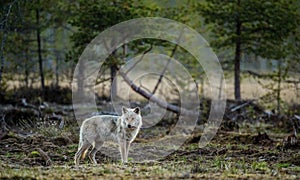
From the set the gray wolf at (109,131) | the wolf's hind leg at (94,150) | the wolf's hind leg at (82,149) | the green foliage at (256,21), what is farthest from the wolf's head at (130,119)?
the green foliage at (256,21)

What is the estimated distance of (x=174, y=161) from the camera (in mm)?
11633

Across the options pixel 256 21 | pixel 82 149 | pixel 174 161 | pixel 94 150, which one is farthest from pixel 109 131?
pixel 256 21

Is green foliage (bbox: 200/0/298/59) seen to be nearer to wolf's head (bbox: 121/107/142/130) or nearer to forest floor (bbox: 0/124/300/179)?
forest floor (bbox: 0/124/300/179)

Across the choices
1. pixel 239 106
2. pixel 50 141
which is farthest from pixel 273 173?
pixel 239 106

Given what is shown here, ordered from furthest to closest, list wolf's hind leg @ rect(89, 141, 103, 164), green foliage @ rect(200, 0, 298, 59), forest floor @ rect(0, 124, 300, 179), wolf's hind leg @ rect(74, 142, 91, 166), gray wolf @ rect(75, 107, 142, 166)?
green foliage @ rect(200, 0, 298, 59) → wolf's hind leg @ rect(89, 141, 103, 164) → gray wolf @ rect(75, 107, 142, 166) → wolf's hind leg @ rect(74, 142, 91, 166) → forest floor @ rect(0, 124, 300, 179)

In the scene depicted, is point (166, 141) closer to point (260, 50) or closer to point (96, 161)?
point (96, 161)

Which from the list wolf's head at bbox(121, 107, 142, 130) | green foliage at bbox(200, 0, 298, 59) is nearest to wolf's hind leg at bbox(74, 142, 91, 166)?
wolf's head at bbox(121, 107, 142, 130)

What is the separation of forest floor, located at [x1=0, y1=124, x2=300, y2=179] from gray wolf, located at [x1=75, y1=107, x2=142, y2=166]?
1.10 feet

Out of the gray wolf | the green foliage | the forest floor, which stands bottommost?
the forest floor

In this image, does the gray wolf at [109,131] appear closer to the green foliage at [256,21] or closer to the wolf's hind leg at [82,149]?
the wolf's hind leg at [82,149]

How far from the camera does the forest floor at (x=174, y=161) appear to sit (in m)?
8.63

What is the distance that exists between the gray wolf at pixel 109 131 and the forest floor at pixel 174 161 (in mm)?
336

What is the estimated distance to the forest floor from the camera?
28.3 feet

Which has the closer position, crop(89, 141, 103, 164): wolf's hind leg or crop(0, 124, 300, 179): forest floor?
crop(0, 124, 300, 179): forest floor
